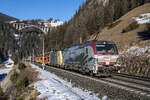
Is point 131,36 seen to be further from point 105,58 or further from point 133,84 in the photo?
point 133,84

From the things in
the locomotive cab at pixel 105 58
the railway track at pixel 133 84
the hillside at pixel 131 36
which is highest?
the hillside at pixel 131 36

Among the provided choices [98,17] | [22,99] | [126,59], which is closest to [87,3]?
[98,17]

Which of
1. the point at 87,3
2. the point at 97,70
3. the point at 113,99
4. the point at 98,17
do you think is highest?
the point at 87,3

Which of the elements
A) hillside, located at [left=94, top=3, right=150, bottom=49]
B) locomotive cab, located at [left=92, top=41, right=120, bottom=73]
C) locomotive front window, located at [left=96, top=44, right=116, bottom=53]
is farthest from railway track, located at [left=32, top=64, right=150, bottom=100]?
hillside, located at [left=94, top=3, right=150, bottom=49]

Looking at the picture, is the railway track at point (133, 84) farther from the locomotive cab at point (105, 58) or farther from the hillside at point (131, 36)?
the hillside at point (131, 36)

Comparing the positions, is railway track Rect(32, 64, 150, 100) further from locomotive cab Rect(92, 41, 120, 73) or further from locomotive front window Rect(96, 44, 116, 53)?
locomotive front window Rect(96, 44, 116, 53)

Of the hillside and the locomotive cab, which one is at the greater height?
the hillside

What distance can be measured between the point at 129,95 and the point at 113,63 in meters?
6.26

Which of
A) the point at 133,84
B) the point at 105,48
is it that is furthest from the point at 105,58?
the point at 133,84

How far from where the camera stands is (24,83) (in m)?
17.9

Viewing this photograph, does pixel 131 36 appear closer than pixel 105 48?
No

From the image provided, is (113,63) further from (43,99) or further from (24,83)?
(24,83)

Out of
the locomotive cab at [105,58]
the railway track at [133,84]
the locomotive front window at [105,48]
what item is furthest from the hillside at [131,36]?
the railway track at [133,84]

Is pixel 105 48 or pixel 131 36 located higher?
pixel 131 36
